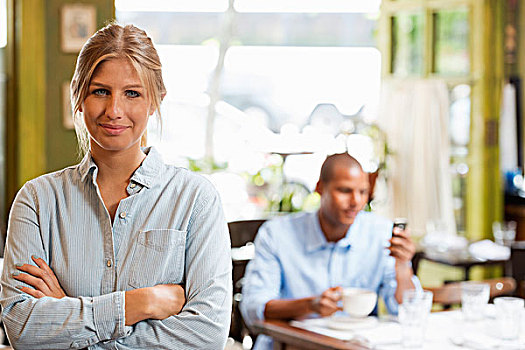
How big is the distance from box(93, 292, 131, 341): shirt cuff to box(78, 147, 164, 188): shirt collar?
0.25 metres


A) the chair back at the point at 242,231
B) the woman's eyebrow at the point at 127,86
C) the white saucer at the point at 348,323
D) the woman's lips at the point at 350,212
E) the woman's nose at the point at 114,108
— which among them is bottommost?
the white saucer at the point at 348,323

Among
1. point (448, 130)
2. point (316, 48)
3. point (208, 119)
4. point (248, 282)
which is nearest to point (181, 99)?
point (208, 119)

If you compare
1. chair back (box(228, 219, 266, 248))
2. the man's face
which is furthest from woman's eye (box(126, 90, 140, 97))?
chair back (box(228, 219, 266, 248))

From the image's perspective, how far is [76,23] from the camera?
403 cm

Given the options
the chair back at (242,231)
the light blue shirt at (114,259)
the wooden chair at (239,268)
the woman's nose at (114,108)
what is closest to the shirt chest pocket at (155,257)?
the light blue shirt at (114,259)

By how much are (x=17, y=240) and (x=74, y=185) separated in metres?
0.16

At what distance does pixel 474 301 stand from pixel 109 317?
1469mm

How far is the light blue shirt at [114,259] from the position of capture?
139 centimetres

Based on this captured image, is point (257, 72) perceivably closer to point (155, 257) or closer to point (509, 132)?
point (509, 132)

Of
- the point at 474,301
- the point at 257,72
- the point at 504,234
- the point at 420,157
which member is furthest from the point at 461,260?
the point at 257,72

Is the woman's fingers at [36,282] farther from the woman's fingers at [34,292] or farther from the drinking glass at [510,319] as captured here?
the drinking glass at [510,319]

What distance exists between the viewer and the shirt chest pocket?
1.43m

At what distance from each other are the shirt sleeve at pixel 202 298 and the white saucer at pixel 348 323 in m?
0.87

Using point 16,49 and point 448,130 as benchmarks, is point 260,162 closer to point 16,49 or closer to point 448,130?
point 448,130
